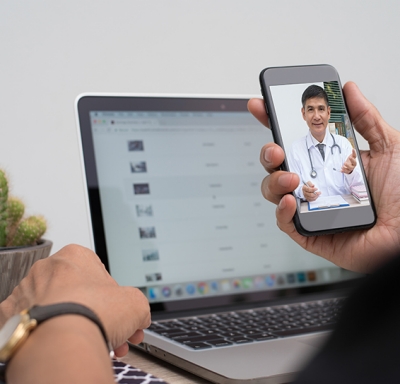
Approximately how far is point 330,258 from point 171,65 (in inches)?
23.2

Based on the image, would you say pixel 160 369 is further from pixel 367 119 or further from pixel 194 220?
pixel 367 119

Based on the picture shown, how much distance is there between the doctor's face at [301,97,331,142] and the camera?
1.95 feet

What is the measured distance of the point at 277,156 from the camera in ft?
1.86

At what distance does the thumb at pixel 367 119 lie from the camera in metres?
0.63

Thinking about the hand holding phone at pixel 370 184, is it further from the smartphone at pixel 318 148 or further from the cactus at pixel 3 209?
the cactus at pixel 3 209

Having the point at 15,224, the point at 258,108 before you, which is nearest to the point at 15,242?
the point at 15,224

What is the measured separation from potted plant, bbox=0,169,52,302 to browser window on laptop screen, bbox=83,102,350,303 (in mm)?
135

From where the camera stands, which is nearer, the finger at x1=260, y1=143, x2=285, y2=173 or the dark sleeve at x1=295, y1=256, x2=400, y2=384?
the dark sleeve at x1=295, y1=256, x2=400, y2=384

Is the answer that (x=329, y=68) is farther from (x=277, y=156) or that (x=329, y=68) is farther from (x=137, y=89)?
(x=137, y=89)

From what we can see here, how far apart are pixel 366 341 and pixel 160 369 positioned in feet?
1.28

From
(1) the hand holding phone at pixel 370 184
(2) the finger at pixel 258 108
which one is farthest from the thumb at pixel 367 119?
(2) the finger at pixel 258 108

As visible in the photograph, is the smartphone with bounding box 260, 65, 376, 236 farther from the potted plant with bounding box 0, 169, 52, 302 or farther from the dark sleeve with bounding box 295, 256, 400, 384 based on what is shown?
the dark sleeve with bounding box 295, 256, 400, 384

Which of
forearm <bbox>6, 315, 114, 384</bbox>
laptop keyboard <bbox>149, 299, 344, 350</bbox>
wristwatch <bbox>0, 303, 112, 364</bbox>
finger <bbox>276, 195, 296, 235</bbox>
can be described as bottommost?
laptop keyboard <bbox>149, 299, 344, 350</bbox>

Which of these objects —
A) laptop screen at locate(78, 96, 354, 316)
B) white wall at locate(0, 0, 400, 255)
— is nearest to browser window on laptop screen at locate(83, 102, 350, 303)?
laptop screen at locate(78, 96, 354, 316)
